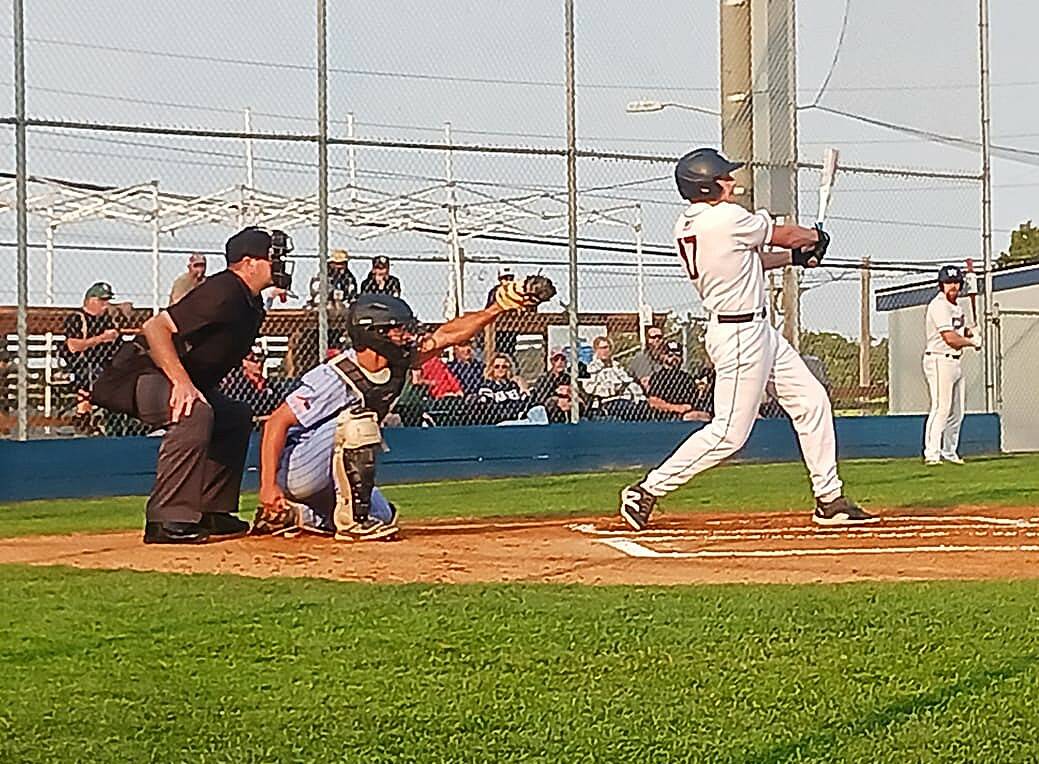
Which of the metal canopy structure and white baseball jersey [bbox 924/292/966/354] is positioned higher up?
the metal canopy structure

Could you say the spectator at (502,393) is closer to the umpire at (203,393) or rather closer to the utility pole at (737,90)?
the utility pole at (737,90)

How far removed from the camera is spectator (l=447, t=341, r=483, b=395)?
1620 cm

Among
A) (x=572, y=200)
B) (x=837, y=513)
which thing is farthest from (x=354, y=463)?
(x=572, y=200)

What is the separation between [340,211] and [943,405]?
247 inches

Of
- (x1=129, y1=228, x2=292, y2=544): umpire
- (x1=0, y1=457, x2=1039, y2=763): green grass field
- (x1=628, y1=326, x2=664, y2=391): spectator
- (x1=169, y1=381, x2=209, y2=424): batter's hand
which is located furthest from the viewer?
(x1=628, y1=326, x2=664, y2=391): spectator

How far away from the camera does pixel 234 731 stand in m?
4.11

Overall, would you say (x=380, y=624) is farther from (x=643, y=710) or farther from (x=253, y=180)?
(x=253, y=180)

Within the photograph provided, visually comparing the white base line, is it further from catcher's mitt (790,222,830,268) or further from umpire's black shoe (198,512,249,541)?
→ umpire's black shoe (198,512,249,541)

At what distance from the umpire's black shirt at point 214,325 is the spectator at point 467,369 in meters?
7.15

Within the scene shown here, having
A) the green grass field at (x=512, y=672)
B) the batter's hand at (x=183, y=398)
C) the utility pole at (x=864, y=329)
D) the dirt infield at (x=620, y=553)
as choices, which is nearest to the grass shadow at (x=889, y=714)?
the green grass field at (x=512, y=672)

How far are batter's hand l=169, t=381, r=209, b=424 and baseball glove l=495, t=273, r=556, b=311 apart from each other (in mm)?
1585

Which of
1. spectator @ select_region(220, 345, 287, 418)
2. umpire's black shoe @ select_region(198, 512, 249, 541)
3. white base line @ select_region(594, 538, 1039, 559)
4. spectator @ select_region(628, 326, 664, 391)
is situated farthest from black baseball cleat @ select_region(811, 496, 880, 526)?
spectator @ select_region(628, 326, 664, 391)

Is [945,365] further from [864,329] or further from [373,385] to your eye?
[373,385]

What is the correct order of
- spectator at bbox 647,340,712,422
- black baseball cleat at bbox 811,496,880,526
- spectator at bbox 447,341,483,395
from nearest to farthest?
1. black baseball cleat at bbox 811,496,880,526
2. spectator at bbox 447,341,483,395
3. spectator at bbox 647,340,712,422
